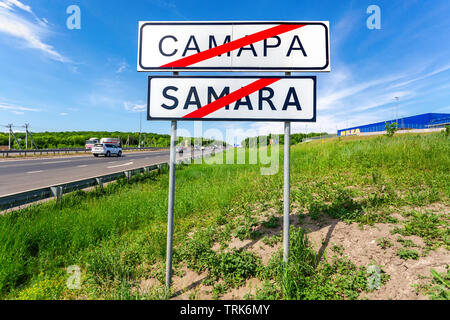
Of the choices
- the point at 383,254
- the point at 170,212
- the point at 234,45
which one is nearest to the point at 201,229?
the point at 170,212

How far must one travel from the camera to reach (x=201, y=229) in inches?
144

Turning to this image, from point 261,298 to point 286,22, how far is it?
3448 mm

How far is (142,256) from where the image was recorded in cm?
295

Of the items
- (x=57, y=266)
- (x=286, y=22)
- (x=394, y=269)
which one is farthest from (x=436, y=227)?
(x=57, y=266)

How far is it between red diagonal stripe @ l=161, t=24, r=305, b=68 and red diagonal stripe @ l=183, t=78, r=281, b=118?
62 centimetres

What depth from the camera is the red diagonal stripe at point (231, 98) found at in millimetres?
2551

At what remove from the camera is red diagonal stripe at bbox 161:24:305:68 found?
2.65 metres

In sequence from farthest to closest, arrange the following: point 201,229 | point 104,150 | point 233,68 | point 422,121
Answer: point 422,121, point 104,150, point 201,229, point 233,68

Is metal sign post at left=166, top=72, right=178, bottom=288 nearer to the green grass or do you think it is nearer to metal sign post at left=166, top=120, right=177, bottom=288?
metal sign post at left=166, top=120, right=177, bottom=288

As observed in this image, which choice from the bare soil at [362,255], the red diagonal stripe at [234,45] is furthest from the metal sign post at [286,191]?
the red diagonal stripe at [234,45]

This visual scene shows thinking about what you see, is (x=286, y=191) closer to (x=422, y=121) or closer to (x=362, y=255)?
(x=362, y=255)

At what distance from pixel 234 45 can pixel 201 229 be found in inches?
122

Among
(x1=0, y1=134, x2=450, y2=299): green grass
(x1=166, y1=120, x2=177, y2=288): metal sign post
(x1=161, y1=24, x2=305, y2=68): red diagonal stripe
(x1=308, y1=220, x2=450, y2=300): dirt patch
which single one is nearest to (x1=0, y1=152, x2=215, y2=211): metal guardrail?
(x1=0, y1=134, x2=450, y2=299): green grass
